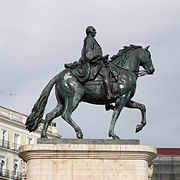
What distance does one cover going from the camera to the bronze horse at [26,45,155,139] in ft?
62.5

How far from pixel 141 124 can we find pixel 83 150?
2.49 m

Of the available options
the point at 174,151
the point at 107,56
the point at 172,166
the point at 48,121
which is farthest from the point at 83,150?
the point at 174,151

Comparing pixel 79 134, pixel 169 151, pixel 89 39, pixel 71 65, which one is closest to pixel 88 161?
pixel 79 134

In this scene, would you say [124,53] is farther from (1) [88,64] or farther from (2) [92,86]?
(2) [92,86]

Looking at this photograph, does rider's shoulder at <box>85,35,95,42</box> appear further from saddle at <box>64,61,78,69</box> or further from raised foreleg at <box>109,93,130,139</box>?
raised foreleg at <box>109,93,130,139</box>

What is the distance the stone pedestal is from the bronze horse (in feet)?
2.88

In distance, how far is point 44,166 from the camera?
1798 centimetres

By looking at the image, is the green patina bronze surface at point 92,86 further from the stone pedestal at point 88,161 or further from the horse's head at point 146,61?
the stone pedestal at point 88,161

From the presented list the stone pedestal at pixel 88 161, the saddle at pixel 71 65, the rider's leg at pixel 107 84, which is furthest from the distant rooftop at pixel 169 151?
the stone pedestal at pixel 88 161

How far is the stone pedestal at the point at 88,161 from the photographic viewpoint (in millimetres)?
17859

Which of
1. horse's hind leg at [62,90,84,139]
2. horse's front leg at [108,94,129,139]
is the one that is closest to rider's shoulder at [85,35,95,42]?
horse's hind leg at [62,90,84,139]

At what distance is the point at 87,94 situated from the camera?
19156 millimetres

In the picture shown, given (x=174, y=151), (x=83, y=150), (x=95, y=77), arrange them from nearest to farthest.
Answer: (x=83, y=150) → (x=95, y=77) → (x=174, y=151)

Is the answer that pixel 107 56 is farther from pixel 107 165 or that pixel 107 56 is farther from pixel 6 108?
pixel 6 108
